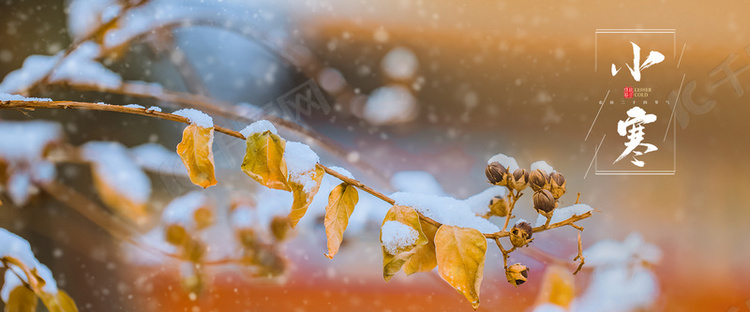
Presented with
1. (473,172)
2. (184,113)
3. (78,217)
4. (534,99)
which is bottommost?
(78,217)

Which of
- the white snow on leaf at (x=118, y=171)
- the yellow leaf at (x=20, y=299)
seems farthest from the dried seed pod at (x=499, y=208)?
the white snow on leaf at (x=118, y=171)

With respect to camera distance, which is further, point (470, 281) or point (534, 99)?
point (534, 99)

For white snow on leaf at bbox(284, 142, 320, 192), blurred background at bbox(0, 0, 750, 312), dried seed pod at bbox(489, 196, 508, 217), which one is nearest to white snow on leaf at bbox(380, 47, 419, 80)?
blurred background at bbox(0, 0, 750, 312)

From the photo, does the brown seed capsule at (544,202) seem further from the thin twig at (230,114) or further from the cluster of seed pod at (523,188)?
the thin twig at (230,114)

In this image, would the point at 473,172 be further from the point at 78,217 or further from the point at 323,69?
the point at 78,217

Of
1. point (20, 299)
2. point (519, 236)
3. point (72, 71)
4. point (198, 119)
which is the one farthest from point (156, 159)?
point (519, 236)

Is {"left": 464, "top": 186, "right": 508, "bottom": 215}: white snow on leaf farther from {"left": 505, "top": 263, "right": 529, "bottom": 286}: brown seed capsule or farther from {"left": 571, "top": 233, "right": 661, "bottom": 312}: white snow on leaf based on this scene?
{"left": 505, "top": 263, "right": 529, "bottom": 286}: brown seed capsule

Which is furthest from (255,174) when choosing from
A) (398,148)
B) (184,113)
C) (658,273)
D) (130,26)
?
(658,273)
